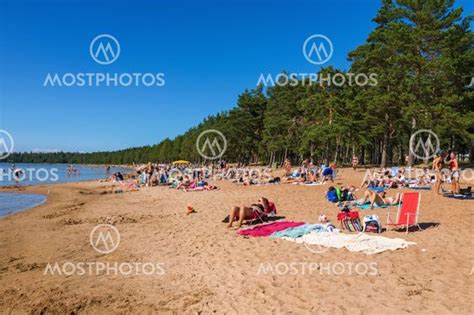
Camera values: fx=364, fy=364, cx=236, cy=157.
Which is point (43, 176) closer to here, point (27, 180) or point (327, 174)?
point (27, 180)

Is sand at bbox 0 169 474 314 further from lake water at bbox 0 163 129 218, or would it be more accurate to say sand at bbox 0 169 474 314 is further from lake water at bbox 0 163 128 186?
lake water at bbox 0 163 128 186

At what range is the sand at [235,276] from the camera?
4785 mm

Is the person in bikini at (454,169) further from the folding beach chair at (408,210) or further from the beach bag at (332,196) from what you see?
the folding beach chair at (408,210)

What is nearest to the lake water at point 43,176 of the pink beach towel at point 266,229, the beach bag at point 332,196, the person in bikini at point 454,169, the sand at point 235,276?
the sand at point 235,276

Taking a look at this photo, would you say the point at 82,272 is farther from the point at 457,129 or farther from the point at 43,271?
the point at 457,129

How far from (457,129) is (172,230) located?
20.2 meters

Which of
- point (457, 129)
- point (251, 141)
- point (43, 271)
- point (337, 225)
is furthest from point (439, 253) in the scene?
point (251, 141)

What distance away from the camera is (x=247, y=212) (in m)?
9.80

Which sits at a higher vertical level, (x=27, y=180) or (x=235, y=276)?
(x=235, y=276)

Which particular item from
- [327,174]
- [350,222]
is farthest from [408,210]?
[327,174]

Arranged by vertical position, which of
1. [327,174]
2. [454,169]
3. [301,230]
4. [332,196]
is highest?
[454,169]

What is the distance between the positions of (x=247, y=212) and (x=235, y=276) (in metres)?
3.99

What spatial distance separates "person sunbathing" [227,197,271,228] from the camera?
957cm

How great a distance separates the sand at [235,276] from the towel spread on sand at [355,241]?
239mm
